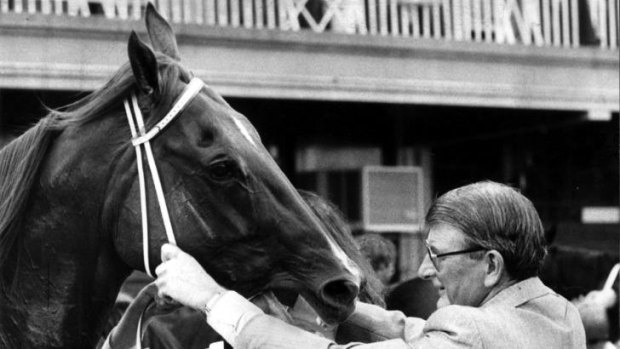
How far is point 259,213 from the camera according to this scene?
2.29m

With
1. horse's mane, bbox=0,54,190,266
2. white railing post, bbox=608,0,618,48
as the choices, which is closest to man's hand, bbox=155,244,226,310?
horse's mane, bbox=0,54,190,266

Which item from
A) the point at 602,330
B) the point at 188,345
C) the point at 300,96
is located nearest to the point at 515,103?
the point at 300,96

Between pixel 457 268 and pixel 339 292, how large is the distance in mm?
296

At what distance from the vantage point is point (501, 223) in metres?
2.10

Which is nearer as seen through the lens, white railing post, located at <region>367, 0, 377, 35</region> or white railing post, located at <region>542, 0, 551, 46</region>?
white railing post, located at <region>367, 0, 377, 35</region>

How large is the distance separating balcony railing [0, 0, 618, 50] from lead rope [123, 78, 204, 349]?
4.47m

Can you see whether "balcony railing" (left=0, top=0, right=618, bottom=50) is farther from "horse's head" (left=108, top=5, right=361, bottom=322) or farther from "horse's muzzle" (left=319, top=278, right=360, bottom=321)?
"horse's muzzle" (left=319, top=278, right=360, bottom=321)

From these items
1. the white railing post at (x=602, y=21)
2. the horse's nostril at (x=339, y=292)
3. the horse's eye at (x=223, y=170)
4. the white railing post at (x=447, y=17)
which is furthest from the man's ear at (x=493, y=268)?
the white railing post at (x=602, y=21)

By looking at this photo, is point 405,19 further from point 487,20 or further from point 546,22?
point 546,22

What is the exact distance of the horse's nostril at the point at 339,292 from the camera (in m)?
2.23

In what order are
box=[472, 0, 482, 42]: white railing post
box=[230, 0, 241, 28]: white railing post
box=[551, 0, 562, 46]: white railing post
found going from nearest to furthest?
box=[230, 0, 241, 28]: white railing post
box=[472, 0, 482, 42]: white railing post
box=[551, 0, 562, 46]: white railing post

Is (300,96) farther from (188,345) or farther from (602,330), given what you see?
(188,345)

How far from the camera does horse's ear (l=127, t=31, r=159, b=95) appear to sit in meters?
2.29

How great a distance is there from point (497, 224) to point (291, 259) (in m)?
0.50
